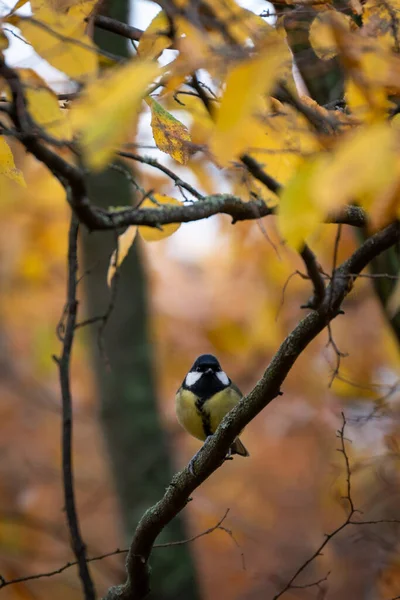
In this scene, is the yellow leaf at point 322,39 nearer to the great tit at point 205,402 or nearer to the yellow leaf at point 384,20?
the yellow leaf at point 384,20

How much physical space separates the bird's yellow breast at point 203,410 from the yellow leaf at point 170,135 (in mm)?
1805

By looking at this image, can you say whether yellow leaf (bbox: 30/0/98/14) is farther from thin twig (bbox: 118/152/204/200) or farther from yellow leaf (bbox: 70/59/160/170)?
yellow leaf (bbox: 70/59/160/170)

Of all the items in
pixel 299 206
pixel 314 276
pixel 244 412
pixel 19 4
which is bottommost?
pixel 244 412

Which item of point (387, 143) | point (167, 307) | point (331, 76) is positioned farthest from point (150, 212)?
point (167, 307)

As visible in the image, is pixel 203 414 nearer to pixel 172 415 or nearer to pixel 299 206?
pixel 299 206

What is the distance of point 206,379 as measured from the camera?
3740 mm

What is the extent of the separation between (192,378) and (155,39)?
2383 mm

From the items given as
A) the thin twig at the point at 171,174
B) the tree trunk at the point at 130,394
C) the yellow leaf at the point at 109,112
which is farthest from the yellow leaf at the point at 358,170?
the tree trunk at the point at 130,394

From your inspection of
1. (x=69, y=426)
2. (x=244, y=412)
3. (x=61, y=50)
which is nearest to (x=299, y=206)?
(x=61, y=50)

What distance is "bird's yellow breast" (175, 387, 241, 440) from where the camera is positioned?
3.53 m

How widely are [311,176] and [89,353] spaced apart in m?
5.03

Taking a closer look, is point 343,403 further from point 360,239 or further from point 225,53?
point 225,53

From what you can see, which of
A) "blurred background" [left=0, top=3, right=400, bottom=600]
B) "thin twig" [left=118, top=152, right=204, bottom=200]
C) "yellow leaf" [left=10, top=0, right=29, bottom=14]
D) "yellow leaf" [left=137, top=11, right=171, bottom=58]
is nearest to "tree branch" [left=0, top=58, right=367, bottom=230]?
"thin twig" [left=118, top=152, right=204, bottom=200]

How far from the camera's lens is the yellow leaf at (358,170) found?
0.92 m
